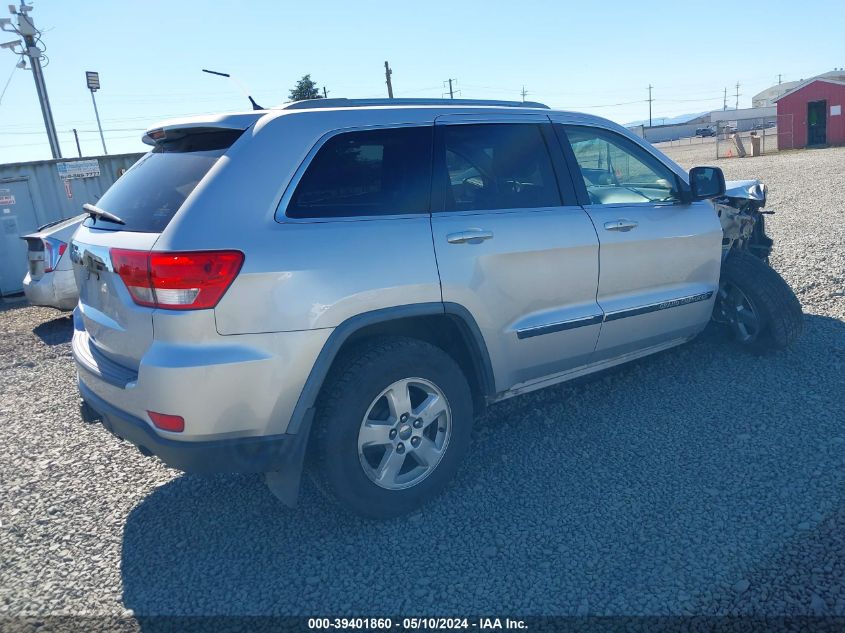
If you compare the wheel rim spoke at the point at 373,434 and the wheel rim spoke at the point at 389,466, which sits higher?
the wheel rim spoke at the point at 373,434

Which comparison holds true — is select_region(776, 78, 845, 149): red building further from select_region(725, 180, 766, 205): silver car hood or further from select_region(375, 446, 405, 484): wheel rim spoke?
select_region(375, 446, 405, 484): wheel rim spoke

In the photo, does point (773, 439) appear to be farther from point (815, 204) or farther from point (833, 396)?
point (815, 204)

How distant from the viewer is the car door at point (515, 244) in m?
3.40

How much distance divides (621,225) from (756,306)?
1.53 meters

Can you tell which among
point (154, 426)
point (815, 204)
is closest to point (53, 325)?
point (154, 426)

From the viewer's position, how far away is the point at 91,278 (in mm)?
3271

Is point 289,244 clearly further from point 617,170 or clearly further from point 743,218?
point 743,218

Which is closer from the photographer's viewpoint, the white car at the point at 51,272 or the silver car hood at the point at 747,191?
the silver car hood at the point at 747,191

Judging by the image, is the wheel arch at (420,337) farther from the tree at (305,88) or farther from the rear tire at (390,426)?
the tree at (305,88)

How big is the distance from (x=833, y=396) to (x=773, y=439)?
82 cm

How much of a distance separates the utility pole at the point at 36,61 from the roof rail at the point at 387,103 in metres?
14.5

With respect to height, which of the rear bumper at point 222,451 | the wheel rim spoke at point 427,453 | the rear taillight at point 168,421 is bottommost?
the wheel rim spoke at point 427,453

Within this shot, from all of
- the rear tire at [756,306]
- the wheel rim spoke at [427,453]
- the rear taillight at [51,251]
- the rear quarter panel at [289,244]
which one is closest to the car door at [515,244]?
the rear quarter panel at [289,244]

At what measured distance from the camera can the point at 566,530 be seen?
313cm
